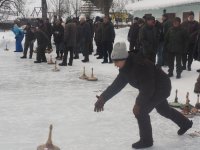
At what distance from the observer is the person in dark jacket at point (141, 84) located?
16.5 feet

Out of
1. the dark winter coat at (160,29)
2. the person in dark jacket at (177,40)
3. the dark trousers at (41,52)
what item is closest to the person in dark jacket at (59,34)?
the dark trousers at (41,52)

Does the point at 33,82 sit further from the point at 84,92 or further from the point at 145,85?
the point at 145,85

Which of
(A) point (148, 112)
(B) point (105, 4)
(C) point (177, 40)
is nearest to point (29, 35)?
(C) point (177, 40)

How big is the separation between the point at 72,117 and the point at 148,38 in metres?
4.98

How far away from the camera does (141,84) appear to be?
199 inches

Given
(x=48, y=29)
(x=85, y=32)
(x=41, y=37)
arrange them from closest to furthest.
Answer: (x=41, y=37)
(x=85, y=32)
(x=48, y=29)

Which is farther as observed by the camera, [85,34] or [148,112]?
[85,34]

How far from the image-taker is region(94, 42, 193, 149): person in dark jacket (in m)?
5.04

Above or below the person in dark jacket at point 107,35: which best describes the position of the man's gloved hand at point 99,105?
below

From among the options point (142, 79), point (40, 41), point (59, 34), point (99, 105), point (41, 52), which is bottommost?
point (41, 52)

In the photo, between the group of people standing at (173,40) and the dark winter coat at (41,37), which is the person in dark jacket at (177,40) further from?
the dark winter coat at (41,37)

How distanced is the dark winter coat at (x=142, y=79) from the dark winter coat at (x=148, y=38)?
6374 millimetres

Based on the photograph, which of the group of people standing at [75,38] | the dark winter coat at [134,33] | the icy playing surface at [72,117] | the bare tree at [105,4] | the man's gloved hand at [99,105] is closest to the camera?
the man's gloved hand at [99,105]

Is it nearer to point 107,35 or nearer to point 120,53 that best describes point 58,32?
point 107,35
